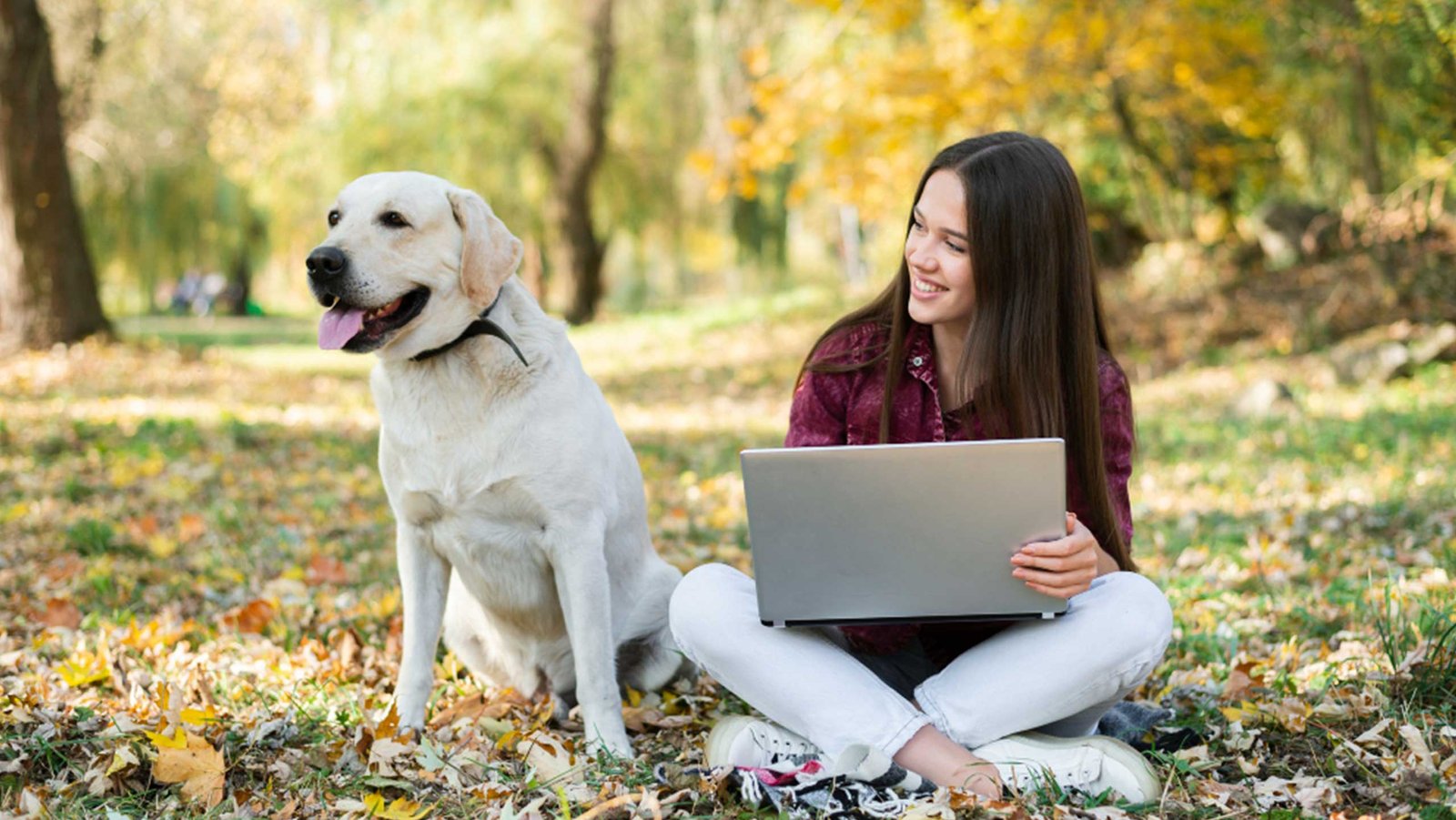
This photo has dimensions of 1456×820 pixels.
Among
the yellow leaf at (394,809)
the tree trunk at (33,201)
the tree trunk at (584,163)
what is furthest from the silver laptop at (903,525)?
the tree trunk at (584,163)

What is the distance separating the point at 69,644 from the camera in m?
3.62

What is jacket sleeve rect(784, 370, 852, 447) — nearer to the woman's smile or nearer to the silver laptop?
the woman's smile

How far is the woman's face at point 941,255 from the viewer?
2799 millimetres

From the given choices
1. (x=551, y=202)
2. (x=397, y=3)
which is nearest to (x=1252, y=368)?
(x=551, y=202)

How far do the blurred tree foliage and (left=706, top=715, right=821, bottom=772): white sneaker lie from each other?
455 cm

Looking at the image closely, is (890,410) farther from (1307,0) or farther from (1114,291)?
(1114,291)

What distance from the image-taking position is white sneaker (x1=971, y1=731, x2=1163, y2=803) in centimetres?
247

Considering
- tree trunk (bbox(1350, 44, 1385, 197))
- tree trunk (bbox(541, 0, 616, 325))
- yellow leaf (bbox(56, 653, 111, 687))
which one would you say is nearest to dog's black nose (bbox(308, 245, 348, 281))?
yellow leaf (bbox(56, 653, 111, 687))

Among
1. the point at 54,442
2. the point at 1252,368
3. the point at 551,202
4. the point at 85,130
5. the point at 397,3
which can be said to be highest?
the point at 397,3

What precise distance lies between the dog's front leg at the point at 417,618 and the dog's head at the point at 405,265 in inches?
18.5

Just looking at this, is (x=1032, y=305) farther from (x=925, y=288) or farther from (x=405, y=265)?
(x=405, y=265)

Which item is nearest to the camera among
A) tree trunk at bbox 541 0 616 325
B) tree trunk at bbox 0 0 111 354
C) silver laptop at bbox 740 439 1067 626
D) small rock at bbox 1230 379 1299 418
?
silver laptop at bbox 740 439 1067 626

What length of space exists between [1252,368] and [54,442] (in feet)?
26.3

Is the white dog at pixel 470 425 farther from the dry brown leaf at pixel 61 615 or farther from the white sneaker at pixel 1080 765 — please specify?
the dry brown leaf at pixel 61 615
